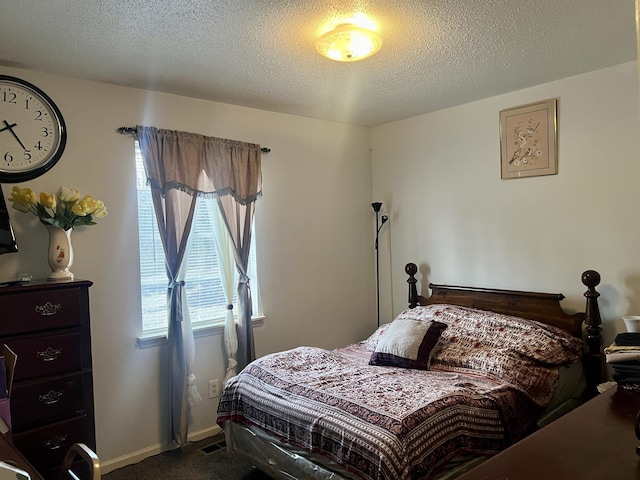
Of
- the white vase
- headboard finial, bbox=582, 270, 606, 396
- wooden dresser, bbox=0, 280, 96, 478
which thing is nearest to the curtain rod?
the white vase

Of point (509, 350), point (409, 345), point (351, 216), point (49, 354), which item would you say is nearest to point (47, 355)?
point (49, 354)

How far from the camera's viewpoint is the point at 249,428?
260 cm

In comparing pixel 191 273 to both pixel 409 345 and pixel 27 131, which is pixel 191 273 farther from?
pixel 409 345

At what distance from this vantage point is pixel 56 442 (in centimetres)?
224

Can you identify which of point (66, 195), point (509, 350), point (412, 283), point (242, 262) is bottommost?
point (509, 350)

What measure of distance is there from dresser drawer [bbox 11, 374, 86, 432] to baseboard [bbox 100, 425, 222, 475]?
75 centimetres

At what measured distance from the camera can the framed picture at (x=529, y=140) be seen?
3178 mm

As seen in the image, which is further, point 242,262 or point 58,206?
point 242,262

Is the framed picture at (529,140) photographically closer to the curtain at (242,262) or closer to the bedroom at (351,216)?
the bedroom at (351,216)

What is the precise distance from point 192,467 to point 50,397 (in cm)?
106

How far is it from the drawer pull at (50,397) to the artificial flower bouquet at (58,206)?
889mm

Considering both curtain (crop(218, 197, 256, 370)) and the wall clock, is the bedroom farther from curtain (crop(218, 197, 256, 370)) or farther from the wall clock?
curtain (crop(218, 197, 256, 370))

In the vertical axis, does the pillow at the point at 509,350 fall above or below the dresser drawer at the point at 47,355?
below

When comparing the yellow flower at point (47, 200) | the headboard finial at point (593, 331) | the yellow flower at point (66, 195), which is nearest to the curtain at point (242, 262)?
the yellow flower at point (66, 195)
